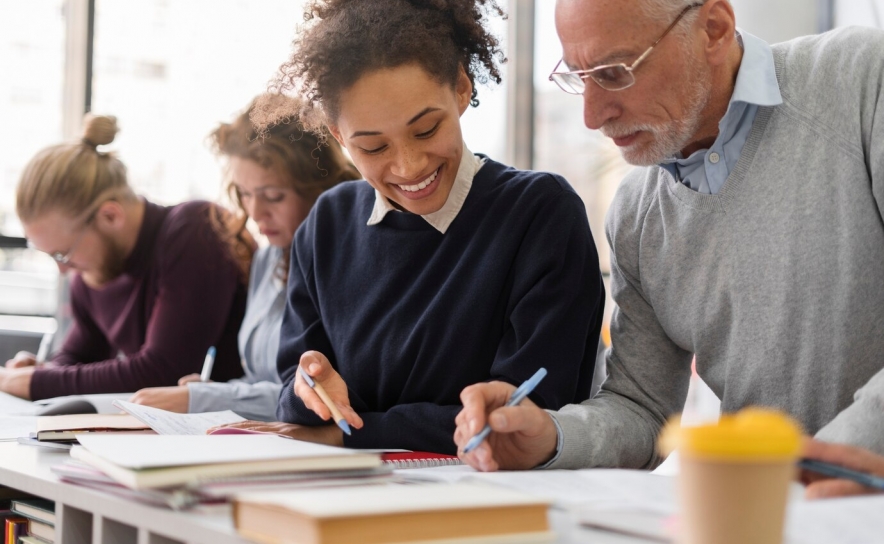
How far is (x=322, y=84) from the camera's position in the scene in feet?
4.81

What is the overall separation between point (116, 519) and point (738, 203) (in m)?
0.98

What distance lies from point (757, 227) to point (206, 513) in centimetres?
91

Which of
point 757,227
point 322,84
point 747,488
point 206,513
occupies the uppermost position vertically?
point 322,84

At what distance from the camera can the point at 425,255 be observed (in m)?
1.54

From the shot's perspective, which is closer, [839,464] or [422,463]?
[839,464]

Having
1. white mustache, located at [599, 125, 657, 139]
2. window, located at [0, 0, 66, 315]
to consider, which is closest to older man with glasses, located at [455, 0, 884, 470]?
white mustache, located at [599, 125, 657, 139]

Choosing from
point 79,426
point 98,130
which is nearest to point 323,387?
point 79,426

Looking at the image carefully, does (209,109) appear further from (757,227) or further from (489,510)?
(489,510)

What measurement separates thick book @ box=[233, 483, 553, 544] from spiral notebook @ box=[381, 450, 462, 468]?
0.39 m

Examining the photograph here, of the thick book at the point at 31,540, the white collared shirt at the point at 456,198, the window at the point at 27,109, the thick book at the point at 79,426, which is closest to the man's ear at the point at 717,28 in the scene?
the white collared shirt at the point at 456,198

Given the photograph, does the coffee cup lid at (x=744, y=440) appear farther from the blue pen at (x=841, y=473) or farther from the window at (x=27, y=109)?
the window at (x=27, y=109)

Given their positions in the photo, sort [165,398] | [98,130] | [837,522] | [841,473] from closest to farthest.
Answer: [837,522], [841,473], [165,398], [98,130]

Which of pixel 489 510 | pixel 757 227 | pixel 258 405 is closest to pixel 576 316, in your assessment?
pixel 757 227

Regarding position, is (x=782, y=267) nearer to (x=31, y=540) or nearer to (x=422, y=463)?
(x=422, y=463)
